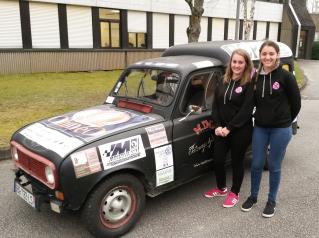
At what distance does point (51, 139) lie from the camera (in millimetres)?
3596

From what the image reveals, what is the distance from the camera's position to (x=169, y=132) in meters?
3.96

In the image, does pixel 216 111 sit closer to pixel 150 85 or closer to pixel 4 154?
pixel 150 85

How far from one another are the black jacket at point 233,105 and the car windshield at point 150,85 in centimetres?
54

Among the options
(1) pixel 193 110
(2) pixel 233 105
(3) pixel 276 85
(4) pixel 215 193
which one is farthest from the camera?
(4) pixel 215 193

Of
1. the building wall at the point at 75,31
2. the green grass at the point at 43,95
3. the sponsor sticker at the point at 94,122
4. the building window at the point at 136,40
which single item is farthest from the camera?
the building window at the point at 136,40

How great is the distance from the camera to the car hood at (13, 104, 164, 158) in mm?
3439

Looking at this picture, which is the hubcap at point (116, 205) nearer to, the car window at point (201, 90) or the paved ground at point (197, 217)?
the paved ground at point (197, 217)

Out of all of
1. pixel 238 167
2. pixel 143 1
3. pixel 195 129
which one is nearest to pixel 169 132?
pixel 195 129

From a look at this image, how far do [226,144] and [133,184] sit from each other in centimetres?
127

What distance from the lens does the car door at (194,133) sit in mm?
4070

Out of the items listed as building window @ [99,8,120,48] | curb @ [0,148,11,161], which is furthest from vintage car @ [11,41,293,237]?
building window @ [99,8,120,48]

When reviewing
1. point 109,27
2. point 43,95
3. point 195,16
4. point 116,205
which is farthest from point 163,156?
point 109,27

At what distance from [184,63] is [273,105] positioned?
4.16 feet

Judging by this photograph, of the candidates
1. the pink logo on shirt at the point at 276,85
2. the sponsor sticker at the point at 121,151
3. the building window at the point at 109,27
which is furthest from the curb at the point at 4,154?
the building window at the point at 109,27
